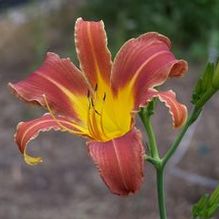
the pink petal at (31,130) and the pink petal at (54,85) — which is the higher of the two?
the pink petal at (54,85)

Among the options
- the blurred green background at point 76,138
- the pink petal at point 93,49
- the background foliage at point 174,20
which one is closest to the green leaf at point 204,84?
the pink petal at point 93,49

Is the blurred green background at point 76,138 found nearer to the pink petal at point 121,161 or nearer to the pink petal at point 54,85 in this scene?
the pink petal at point 54,85

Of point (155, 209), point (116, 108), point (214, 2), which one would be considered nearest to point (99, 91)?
point (116, 108)

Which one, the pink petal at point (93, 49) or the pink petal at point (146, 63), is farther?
the pink petal at point (93, 49)

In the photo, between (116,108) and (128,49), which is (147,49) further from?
(116,108)

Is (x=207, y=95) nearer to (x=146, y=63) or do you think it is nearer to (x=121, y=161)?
(x=146, y=63)

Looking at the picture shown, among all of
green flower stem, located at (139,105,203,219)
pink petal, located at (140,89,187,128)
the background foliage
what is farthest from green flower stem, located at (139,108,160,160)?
the background foliage
